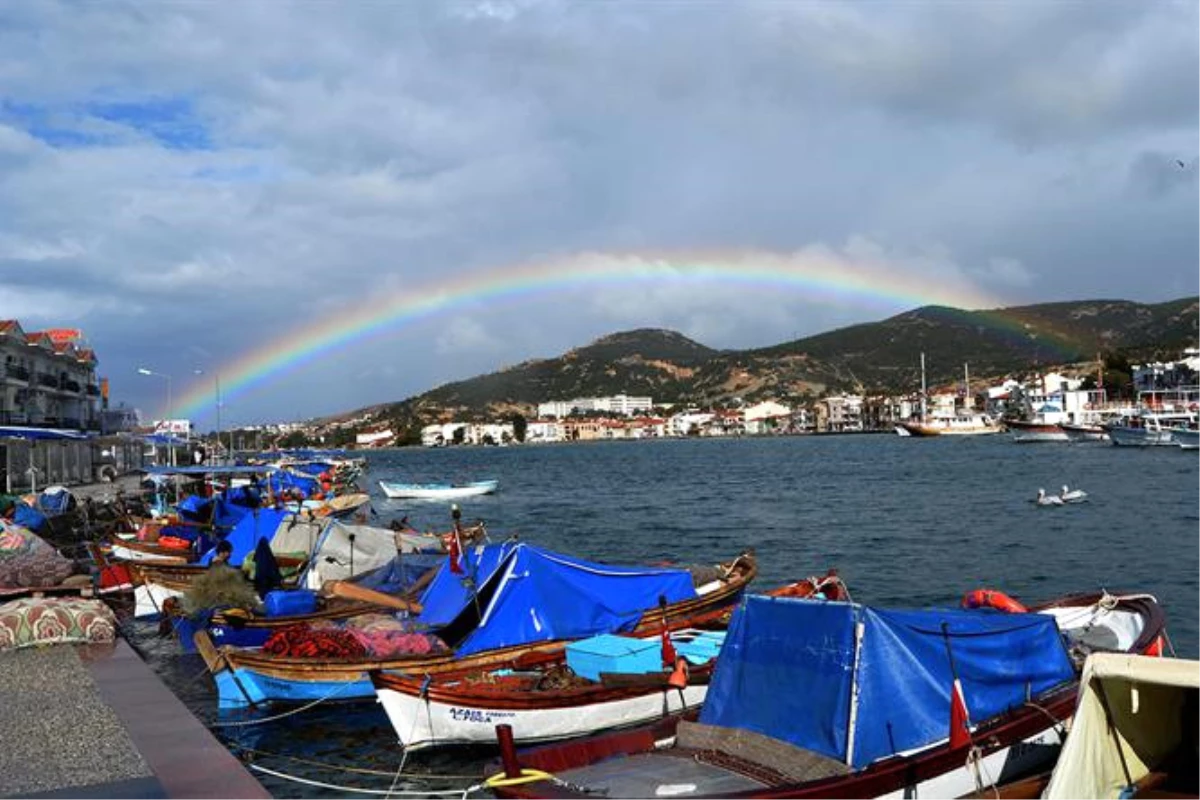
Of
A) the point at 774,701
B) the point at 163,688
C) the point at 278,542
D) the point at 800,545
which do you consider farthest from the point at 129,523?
the point at 774,701

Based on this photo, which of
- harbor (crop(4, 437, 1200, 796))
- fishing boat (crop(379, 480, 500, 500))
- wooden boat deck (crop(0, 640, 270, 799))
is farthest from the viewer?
fishing boat (crop(379, 480, 500, 500))

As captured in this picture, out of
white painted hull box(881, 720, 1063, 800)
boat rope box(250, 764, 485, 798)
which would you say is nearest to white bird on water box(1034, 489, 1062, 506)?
white painted hull box(881, 720, 1063, 800)

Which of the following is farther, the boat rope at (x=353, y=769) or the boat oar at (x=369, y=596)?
the boat oar at (x=369, y=596)

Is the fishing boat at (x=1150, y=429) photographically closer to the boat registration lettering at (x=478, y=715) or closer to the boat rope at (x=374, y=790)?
the boat registration lettering at (x=478, y=715)

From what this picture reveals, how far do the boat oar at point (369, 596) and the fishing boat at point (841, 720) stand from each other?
36.7ft

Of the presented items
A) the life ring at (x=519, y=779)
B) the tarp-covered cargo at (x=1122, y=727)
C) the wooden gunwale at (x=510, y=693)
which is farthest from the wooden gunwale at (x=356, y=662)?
the tarp-covered cargo at (x=1122, y=727)

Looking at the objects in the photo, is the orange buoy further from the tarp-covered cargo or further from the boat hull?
the boat hull

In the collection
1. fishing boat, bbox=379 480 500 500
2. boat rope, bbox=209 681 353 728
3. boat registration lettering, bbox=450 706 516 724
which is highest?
boat registration lettering, bbox=450 706 516 724

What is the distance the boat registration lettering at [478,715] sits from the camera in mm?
14172

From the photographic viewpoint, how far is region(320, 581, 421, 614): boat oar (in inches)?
843

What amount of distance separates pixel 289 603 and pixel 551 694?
969 centimetres

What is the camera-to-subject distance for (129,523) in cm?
4572

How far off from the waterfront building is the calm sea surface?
29.8m

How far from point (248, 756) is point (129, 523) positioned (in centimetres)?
3467
